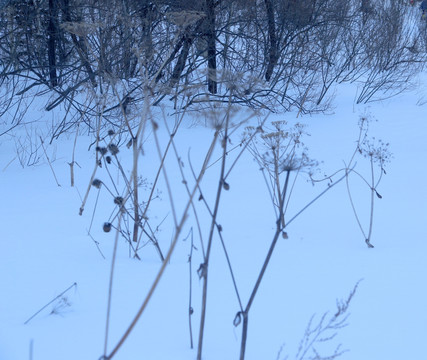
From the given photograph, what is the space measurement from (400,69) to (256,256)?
29.8 ft

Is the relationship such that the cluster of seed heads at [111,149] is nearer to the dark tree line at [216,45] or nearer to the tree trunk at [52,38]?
the dark tree line at [216,45]

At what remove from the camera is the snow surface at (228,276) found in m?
2.20

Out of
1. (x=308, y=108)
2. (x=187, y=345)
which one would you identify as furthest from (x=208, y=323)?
(x=308, y=108)

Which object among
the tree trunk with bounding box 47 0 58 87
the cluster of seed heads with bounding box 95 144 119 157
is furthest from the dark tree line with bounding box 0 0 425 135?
the cluster of seed heads with bounding box 95 144 119 157

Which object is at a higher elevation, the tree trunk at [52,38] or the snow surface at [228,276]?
the tree trunk at [52,38]

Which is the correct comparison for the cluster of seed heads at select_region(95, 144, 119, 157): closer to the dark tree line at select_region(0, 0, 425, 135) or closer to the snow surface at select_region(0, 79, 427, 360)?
the snow surface at select_region(0, 79, 427, 360)

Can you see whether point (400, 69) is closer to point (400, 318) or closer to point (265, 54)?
point (265, 54)

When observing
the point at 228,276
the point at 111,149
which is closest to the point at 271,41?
Result: the point at 111,149

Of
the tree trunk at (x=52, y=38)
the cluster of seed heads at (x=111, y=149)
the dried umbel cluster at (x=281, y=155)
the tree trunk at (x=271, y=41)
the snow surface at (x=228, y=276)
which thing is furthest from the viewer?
the tree trunk at (x=271, y=41)

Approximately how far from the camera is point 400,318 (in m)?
2.46

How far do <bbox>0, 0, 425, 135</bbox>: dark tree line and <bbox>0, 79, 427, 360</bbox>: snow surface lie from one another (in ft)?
10.2

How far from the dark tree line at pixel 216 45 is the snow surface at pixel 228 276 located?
122 inches

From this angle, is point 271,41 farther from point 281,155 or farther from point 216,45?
point 281,155

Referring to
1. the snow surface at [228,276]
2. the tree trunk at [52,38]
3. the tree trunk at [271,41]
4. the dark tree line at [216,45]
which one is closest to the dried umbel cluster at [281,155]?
the snow surface at [228,276]
